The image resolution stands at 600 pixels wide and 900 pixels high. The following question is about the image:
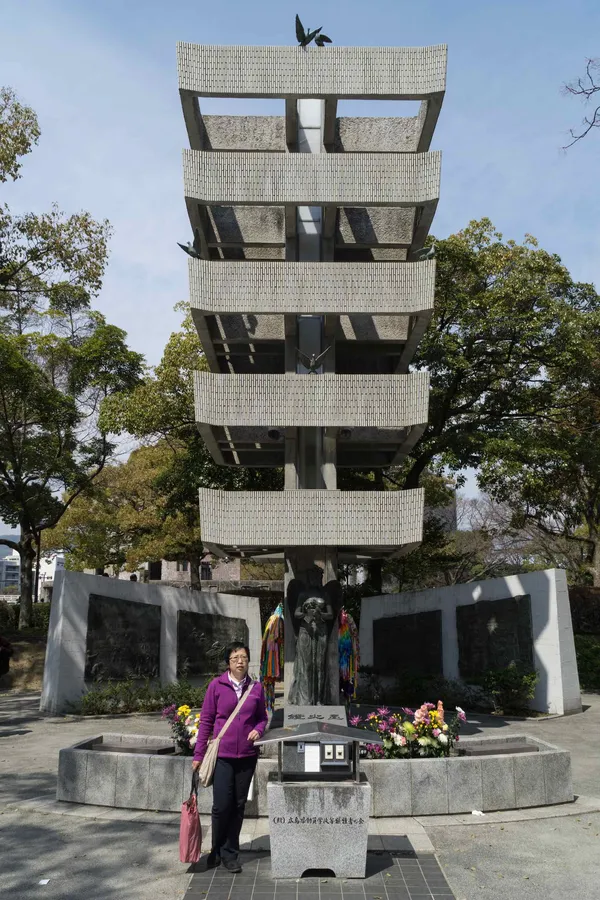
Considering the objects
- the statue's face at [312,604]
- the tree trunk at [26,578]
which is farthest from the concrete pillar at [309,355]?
the tree trunk at [26,578]

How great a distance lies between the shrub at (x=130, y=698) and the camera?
17.0m

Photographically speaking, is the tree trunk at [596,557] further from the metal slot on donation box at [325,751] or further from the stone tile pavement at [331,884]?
the metal slot on donation box at [325,751]

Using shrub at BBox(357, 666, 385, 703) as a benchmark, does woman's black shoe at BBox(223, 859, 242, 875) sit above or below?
below

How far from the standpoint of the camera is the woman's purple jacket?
6.75m

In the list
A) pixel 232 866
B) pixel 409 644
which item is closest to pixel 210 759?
pixel 232 866

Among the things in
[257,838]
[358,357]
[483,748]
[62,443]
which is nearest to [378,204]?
[358,357]

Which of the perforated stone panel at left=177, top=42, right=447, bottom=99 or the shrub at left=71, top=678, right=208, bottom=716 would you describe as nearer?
the perforated stone panel at left=177, top=42, right=447, bottom=99

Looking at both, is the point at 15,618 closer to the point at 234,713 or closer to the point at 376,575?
the point at 376,575

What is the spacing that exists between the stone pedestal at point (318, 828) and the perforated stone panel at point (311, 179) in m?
10.3

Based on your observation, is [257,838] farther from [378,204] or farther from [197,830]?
[378,204]

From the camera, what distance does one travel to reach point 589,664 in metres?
22.7

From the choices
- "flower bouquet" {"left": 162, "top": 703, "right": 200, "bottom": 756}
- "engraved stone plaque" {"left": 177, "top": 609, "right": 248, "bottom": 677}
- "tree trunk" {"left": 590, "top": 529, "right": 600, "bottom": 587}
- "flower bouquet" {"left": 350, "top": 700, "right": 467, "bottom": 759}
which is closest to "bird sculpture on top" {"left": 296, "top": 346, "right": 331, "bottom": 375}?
"flower bouquet" {"left": 162, "top": 703, "right": 200, "bottom": 756}

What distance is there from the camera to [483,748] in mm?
10070

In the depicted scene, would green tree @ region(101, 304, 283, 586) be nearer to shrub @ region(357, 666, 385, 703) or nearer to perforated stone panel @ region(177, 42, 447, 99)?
shrub @ region(357, 666, 385, 703)
